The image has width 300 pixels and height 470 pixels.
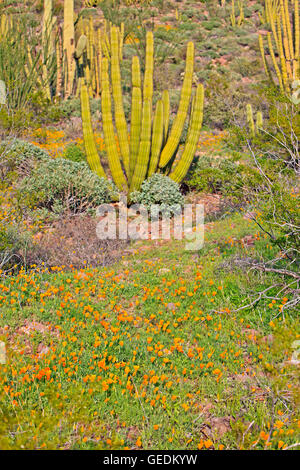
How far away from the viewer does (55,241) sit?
600 centimetres

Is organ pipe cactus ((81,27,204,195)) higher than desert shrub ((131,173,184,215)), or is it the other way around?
organ pipe cactus ((81,27,204,195))

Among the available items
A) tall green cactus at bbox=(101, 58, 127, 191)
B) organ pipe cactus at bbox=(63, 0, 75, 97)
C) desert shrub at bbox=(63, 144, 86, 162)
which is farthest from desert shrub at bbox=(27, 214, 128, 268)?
organ pipe cactus at bbox=(63, 0, 75, 97)

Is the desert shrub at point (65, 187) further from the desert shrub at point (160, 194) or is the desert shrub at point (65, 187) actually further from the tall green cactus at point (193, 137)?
the tall green cactus at point (193, 137)

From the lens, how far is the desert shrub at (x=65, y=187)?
23.4ft

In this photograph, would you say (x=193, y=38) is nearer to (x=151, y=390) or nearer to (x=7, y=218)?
(x=7, y=218)

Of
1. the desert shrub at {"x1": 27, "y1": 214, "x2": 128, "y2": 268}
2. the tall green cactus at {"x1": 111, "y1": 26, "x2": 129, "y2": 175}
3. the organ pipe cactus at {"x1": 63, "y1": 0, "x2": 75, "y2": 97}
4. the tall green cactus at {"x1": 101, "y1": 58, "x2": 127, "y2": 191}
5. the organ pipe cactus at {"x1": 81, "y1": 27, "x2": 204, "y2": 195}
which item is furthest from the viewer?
the organ pipe cactus at {"x1": 63, "y1": 0, "x2": 75, "y2": 97}

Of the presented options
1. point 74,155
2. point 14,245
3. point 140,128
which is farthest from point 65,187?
point 14,245

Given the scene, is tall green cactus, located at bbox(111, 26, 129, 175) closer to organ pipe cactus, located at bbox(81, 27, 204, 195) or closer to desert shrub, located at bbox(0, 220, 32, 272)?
organ pipe cactus, located at bbox(81, 27, 204, 195)

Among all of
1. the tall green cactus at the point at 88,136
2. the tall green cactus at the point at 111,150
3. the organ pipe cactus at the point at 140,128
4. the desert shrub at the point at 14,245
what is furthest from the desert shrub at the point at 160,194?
the desert shrub at the point at 14,245

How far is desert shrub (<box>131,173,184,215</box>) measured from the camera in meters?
7.69

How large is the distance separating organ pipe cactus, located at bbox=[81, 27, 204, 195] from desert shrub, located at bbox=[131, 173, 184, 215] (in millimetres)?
279

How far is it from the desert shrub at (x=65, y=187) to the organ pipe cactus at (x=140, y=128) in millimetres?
707

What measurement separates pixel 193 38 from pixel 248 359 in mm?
26271
